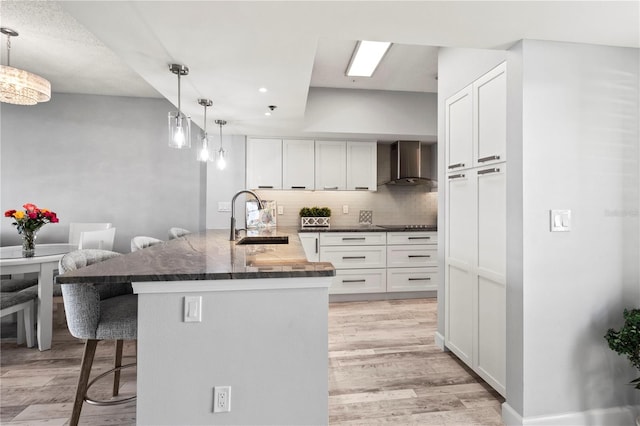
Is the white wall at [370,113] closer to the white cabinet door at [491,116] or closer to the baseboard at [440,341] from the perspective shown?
the white cabinet door at [491,116]

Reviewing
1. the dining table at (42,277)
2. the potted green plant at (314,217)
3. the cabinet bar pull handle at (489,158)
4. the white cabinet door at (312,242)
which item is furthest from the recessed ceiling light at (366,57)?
the dining table at (42,277)

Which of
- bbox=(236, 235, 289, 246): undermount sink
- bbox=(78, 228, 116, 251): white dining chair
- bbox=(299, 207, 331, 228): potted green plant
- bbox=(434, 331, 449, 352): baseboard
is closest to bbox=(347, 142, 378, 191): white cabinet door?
bbox=(299, 207, 331, 228): potted green plant

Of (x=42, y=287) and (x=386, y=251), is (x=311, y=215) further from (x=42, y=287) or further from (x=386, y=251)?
(x=42, y=287)

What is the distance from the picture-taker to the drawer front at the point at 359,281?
441 cm

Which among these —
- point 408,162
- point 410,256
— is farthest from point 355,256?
point 408,162

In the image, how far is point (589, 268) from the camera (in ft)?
6.39

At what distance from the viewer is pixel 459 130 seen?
8.56ft

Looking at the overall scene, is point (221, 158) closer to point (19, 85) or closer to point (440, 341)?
point (19, 85)

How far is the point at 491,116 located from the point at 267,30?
152cm

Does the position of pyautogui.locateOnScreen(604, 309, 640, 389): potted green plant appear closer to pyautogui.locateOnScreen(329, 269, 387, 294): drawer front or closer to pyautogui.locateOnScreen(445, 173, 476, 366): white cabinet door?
pyautogui.locateOnScreen(445, 173, 476, 366): white cabinet door

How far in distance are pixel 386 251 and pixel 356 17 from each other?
3305mm

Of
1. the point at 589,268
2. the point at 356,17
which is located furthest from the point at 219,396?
the point at 589,268

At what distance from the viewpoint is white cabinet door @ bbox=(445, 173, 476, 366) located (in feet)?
8.11

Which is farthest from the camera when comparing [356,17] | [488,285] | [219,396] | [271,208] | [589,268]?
[271,208]
